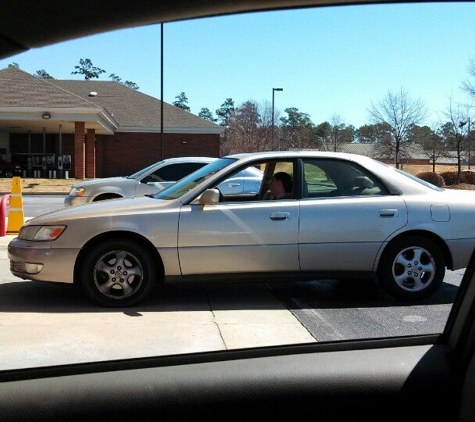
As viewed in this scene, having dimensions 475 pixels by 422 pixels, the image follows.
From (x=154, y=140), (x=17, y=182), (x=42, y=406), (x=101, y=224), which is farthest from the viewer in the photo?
(x=154, y=140)

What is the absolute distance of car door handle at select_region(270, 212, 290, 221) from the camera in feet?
19.5

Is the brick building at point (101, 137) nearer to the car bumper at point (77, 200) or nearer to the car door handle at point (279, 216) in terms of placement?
the car bumper at point (77, 200)

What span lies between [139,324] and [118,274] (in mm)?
818

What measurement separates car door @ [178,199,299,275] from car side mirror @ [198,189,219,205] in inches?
4.1

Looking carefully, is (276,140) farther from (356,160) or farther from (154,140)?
(154,140)

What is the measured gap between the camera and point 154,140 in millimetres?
30406

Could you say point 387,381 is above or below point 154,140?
below

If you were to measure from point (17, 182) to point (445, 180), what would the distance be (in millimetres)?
8662

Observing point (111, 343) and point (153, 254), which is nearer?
point (111, 343)

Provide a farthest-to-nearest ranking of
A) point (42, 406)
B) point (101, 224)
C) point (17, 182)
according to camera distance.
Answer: point (17, 182)
point (101, 224)
point (42, 406)

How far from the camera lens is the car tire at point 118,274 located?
579 cm

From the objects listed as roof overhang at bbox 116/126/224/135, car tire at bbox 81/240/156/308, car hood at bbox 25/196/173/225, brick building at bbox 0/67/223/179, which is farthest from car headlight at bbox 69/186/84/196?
roof overhang at bbox 116/126/224/135

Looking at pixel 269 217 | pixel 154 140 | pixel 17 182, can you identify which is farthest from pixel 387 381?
pixel 154 140

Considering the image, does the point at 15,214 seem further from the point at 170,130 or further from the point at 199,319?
the point at 170,130
